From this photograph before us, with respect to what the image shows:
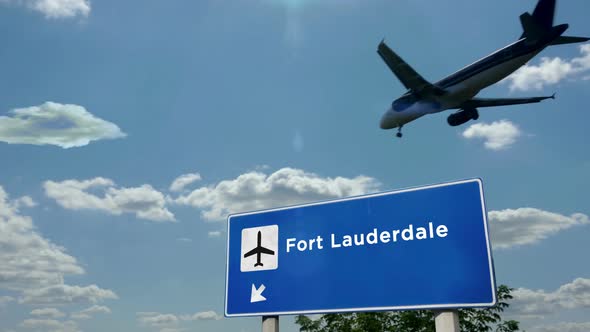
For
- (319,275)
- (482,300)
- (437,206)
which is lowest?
(482,300)

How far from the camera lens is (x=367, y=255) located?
874 cm

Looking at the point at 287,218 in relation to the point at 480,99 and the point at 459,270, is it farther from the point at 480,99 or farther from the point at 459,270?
the point at 480,99

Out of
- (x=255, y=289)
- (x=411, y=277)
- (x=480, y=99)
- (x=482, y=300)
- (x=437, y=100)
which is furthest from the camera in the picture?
(x=480, y=99)

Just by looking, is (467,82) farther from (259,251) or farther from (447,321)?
(447,321)

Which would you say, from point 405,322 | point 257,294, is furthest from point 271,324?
point 405,322

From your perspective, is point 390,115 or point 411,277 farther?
point 390,115

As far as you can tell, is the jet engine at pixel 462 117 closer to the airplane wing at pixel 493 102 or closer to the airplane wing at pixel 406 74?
the airplane wing at pixel 493 102

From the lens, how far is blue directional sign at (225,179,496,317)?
789 centimetres

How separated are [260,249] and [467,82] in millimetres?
40924

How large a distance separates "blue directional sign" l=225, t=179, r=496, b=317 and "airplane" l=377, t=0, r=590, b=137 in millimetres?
36869

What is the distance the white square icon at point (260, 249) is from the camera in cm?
980

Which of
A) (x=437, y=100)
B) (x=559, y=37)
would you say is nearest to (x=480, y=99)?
(x=437, y=100)

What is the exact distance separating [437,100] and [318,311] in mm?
43484

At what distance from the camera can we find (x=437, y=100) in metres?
49.6
